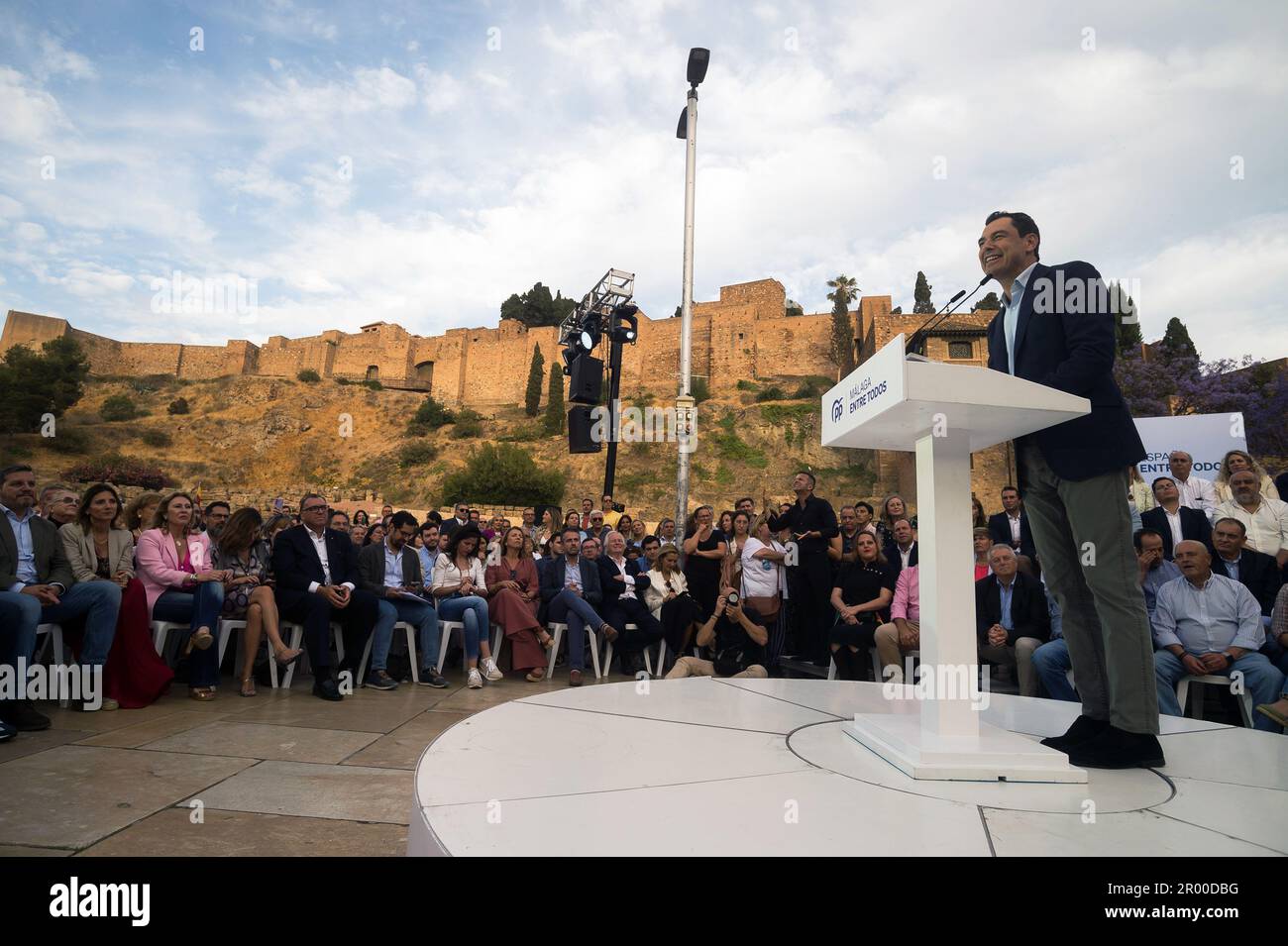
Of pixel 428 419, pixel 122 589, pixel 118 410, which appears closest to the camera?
pixel 122 589

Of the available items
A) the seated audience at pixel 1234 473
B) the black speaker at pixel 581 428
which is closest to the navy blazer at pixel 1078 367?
the seated audience at pixel 1234 473

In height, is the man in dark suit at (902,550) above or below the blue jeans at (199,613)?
above

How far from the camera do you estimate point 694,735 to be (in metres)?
2.21

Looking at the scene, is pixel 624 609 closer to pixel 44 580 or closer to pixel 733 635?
pixel 733 635

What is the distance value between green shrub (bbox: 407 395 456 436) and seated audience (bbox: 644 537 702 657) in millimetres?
32454

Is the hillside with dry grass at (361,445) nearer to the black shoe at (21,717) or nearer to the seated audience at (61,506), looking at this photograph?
the seated audience at (61,506)

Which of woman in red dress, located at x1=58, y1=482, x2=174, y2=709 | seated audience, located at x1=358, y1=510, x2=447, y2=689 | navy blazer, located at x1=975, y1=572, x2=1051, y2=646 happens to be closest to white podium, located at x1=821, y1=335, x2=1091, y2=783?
navy blazer, located at x1=975, y1=572, x2=1051, y2=646

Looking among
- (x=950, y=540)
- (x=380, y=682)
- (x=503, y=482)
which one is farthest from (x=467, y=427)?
(x=950, y=540)

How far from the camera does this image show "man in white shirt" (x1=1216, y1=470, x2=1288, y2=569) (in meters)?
4.59

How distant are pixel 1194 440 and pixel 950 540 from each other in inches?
291

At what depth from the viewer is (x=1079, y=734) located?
6.72 ft

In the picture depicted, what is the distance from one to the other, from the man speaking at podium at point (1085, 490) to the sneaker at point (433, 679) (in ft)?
12.6

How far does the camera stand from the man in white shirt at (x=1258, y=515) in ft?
15.0

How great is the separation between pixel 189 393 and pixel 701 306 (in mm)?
29731
